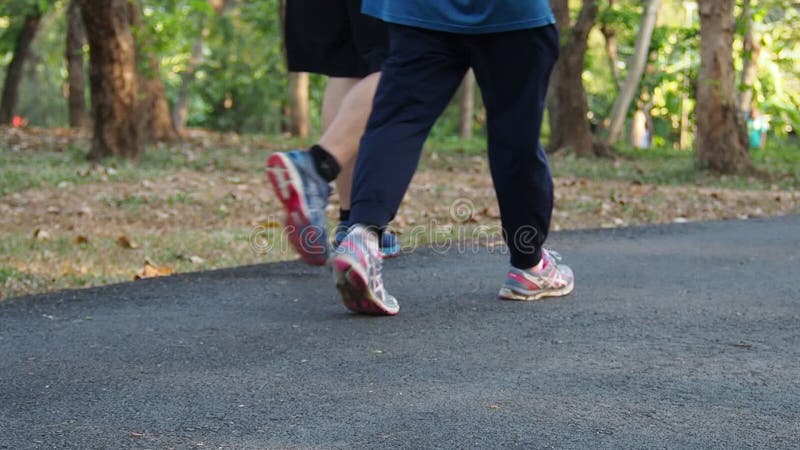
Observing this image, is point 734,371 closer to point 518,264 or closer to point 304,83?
point 518,264

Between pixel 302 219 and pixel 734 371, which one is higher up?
pixel 302 219

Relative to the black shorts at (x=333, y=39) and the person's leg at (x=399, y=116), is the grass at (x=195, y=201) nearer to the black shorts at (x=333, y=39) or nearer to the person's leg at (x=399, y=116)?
the black shorts at (x=333, y=39)

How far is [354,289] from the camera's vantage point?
365cm

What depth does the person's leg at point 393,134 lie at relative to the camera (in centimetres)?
361

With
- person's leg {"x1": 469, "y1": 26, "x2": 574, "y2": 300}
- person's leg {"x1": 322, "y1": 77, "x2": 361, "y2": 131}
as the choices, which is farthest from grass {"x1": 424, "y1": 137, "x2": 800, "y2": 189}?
person's leg {"x1": 469, "y1": 26, "x2": 574, "y2": 300}

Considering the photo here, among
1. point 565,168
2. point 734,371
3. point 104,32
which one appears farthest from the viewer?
point 565,168

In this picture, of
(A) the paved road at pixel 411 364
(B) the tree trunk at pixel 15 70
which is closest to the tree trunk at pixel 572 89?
(A) the paved road at pixel 411 364

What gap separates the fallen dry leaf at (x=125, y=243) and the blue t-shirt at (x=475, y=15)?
2903 millimetres

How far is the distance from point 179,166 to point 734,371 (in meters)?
9.13

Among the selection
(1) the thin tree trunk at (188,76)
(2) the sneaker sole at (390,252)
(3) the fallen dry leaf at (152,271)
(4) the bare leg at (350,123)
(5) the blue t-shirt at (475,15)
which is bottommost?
(1) the thin tree trunk at (188,76)

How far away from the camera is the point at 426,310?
4012 millimetres

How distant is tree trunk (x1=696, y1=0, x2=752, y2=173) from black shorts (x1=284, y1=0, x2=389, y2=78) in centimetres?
733

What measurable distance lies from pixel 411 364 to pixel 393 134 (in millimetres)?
848

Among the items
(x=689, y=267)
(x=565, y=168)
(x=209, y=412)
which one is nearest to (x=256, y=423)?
(x=209, y=412)
